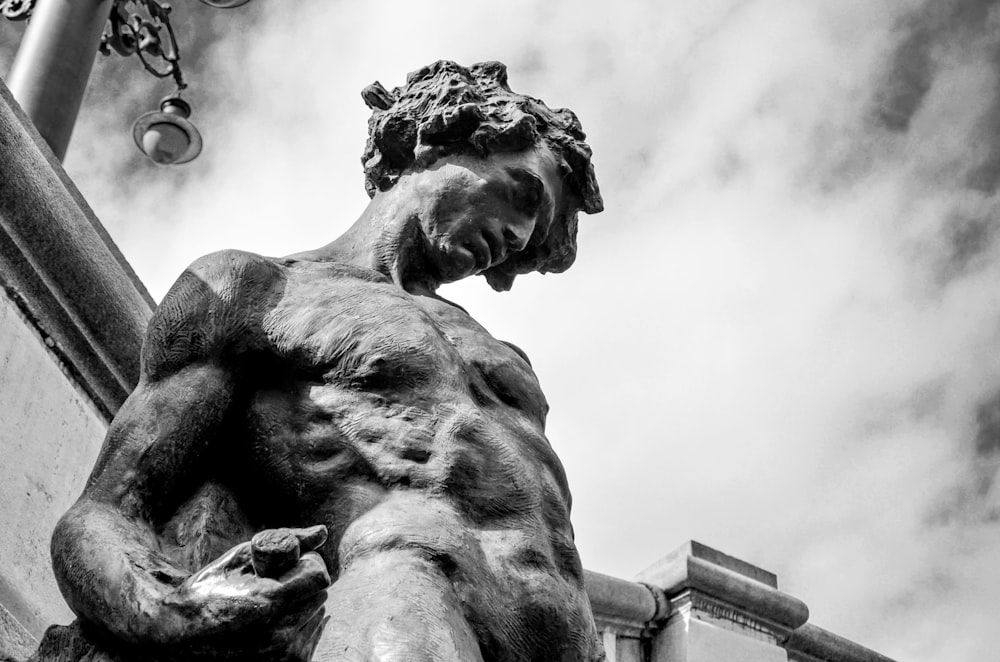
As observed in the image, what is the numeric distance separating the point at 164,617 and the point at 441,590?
19.7 inches

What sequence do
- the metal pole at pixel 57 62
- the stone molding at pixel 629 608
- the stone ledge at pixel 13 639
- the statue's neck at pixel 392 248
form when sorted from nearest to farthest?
1. the stone ledge at pixel 13 639
2. the statue's neck at pixel 392 248
3. the stone molding at pixel 629 608
4. the metal pole at pixel 57 62

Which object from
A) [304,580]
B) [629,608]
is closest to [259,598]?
[304,580]

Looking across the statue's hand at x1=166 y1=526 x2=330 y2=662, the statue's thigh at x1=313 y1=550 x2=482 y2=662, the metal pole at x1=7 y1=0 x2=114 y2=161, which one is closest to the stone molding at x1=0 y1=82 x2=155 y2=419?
the statue's thigh at x1=313 y1=550 x2=482 y2=662

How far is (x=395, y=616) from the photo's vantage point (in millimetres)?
2541

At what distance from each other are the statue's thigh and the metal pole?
4969mm

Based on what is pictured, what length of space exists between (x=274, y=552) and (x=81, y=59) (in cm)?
599

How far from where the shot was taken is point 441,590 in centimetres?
265

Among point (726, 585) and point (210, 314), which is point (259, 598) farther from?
point (726, 585)

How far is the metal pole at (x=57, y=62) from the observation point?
24.0ft

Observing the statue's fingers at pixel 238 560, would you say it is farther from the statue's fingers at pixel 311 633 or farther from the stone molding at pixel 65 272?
the stone molding at pixel 65 272

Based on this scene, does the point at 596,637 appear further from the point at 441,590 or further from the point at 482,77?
the point at 482,77

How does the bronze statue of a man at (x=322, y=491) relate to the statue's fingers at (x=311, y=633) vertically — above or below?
above

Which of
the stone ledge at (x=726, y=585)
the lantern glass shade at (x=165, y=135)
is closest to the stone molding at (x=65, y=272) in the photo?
the stone ledge at (x=726, y=585)

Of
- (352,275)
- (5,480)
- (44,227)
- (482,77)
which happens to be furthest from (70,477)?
(482,77)
